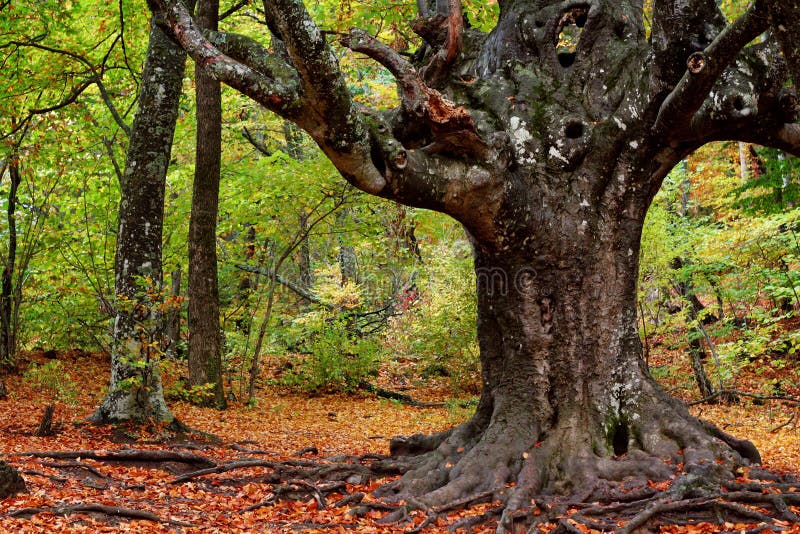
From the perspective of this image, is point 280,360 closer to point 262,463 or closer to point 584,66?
point 262,463

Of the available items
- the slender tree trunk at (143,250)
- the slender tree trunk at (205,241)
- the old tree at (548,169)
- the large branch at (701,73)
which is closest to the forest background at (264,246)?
the slender tree trunk at (143,250)

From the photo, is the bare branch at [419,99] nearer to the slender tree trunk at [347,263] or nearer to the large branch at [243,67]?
the large branch at [243,67]

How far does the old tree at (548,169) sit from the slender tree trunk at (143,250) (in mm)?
2706

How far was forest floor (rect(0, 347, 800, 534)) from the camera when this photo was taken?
4805 mm

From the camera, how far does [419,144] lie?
6191 mm

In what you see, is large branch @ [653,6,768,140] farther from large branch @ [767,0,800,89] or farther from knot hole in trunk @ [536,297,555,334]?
knot hole in trunk @ [536,297,555,334]

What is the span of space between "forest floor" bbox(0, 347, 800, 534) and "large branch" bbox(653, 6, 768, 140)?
9.89ft

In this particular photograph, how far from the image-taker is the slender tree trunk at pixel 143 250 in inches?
310

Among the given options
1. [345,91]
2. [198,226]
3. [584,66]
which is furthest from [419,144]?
[198,226]

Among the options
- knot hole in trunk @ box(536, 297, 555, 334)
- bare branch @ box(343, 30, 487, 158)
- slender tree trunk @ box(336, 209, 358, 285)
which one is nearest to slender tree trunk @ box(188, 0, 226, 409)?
bare branch @ box(343, 30, 487, 158)

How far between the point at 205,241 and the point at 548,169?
668 centimetres

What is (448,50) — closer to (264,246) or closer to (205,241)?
(205,241)

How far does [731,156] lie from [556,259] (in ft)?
50.1

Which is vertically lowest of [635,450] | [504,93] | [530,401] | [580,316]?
[635,450]
